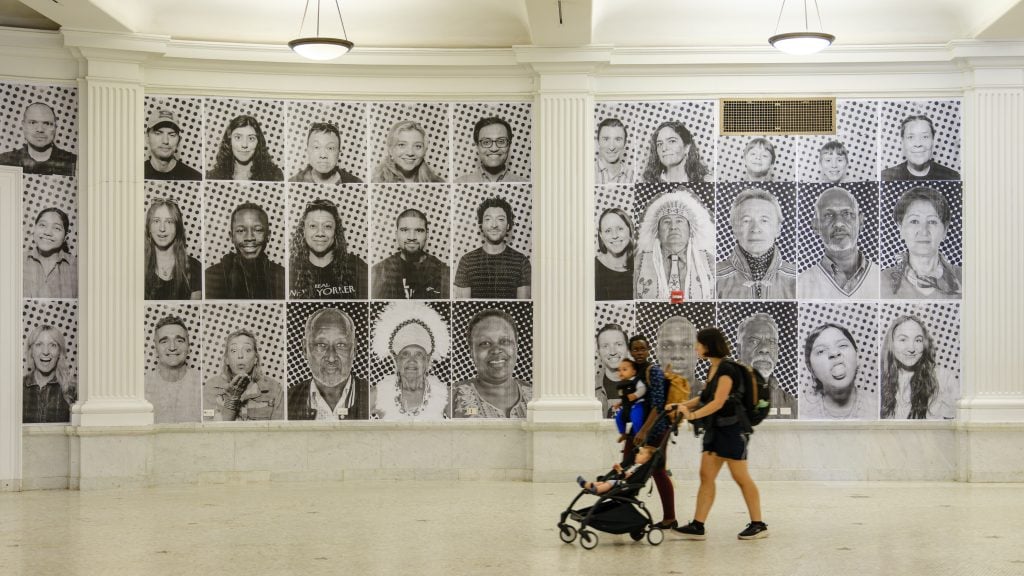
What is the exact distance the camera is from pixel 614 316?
1368 centimetres

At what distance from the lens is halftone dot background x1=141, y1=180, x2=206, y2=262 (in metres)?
13.4

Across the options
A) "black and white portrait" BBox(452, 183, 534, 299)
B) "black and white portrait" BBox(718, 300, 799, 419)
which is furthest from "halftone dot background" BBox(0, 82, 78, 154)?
"black and white portrait" BBox(718, 300, 799, 419)

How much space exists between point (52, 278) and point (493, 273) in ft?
16.5

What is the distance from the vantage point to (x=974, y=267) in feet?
Answer: 44.1

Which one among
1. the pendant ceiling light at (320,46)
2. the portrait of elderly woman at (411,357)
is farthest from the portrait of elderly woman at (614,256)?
the pendant ceiling light at (320,46)

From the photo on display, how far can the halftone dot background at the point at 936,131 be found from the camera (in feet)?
44.8

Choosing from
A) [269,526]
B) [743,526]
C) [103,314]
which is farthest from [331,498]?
[743,526]

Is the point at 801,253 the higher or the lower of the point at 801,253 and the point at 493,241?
the lower

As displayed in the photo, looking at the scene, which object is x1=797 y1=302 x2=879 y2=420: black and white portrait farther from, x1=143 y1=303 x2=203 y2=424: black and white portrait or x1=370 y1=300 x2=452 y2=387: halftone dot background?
x1=143 y1=303 x2=203 y2=424: black and white portrait

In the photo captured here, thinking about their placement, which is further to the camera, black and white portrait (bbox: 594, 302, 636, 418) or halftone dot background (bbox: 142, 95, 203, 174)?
black and white portrait (bbox: 594, 302, 636, 418)

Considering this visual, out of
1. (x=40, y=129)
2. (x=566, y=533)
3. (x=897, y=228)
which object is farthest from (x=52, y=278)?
(x=897, y=228)

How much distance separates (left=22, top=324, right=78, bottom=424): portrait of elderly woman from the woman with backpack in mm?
7308

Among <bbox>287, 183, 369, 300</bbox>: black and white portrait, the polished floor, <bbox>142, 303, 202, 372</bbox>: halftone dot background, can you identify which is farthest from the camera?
<bbox>287, 183, 369, 300</bbox>: black and white portrait

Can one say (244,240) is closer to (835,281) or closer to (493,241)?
(493,241)
